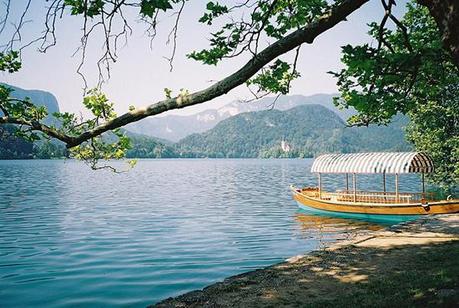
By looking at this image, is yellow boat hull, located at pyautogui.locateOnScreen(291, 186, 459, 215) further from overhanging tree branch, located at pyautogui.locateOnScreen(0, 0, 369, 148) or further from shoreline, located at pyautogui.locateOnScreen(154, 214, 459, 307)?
overhanging tree branch, located at pyautogui.locateOnScreen(0, 0, 369, 148)

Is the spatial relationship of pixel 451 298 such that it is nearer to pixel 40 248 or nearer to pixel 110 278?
pixel 110 278

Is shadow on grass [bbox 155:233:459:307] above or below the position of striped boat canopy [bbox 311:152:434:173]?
below

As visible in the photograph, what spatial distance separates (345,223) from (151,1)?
989 inches

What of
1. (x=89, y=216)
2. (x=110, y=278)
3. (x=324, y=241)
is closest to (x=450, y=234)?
(x=324, y=241)

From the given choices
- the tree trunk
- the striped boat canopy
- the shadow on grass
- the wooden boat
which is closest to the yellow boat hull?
the wooden boat

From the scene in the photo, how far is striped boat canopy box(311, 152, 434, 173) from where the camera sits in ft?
82.6

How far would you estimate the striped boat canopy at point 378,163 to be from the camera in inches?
991

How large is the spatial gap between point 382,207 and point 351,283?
60.0 feet

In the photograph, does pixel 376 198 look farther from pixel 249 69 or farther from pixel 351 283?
pixel 249 69

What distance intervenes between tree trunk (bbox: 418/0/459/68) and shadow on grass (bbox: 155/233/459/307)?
512 centimetres

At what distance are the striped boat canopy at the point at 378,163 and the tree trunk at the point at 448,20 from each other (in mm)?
22938

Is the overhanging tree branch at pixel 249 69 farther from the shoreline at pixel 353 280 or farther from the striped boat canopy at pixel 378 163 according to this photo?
the striped boat canopy at pixel 378 163

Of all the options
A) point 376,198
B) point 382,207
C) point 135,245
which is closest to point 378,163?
point 382,207

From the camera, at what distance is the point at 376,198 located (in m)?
29.2
